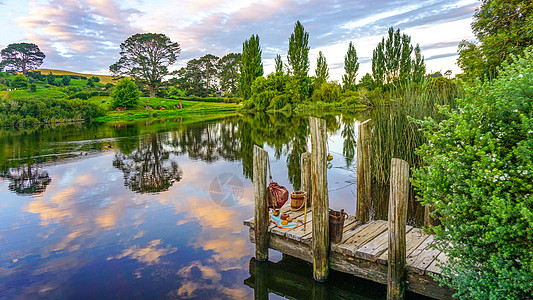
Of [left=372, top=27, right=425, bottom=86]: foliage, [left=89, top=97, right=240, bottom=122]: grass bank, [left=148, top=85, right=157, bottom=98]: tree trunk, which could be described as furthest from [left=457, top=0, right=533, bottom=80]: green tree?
[left=148, top=85, right=157, bottom=98]: tree trunk

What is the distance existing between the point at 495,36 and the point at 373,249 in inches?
452

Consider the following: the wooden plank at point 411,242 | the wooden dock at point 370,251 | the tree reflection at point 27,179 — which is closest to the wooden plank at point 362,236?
the wooden dock at point 370,251

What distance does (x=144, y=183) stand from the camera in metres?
12.9

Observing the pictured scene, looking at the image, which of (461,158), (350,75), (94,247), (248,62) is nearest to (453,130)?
(461,158)

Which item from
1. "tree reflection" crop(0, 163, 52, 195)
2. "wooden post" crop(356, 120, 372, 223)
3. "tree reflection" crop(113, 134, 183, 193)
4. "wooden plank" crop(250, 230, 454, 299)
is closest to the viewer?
"wooden plank" crop(250, 230, 454, 299)

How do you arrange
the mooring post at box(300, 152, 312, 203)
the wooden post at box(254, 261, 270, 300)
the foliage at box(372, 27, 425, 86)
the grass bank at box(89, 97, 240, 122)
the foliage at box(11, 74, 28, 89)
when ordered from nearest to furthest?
the wooden post at box(254, 261, 270, 300), the mooring post at box(300, 152, 312, 203), the foliage at box(372, 27, 425, 86), the grass bank at box(89, 97, 240, 122), the foliage at box(11, 74, 28, 89)

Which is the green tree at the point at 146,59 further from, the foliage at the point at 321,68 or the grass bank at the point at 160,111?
the foliage at the point at 321,68

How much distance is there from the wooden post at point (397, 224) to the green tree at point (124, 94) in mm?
60170

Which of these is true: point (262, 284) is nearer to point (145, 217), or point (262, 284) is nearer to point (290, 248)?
point (290, 248)

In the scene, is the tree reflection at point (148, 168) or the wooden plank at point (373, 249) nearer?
the wooden plank at point (373, 249)

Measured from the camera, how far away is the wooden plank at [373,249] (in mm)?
4680

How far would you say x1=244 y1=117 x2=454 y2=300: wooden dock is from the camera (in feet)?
14.3

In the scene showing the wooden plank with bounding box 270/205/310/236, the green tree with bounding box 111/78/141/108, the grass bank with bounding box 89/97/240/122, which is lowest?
the wooden plank with bounding box 270/205/310/236

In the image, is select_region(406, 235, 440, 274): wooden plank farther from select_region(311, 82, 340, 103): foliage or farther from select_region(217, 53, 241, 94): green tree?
select_region(217, 53, 241, 94): green tree
